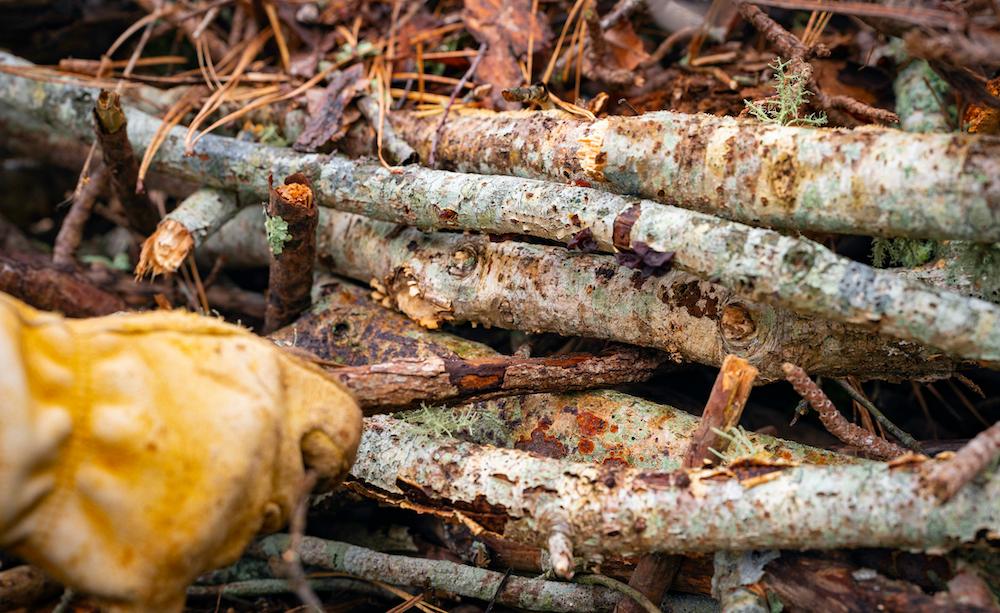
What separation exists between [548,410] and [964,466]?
1.03 metres

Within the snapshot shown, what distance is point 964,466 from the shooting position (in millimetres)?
1377

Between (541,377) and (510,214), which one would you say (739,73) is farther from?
(541,377)

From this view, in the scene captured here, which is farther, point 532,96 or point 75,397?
point 532,96

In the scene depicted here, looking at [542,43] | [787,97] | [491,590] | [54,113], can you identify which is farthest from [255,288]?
[787,97]

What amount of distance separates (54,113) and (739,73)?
2.52m

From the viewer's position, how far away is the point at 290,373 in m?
1.47

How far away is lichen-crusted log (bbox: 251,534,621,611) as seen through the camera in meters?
1.95

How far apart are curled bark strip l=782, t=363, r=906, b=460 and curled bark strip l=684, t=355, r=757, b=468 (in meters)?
0.09

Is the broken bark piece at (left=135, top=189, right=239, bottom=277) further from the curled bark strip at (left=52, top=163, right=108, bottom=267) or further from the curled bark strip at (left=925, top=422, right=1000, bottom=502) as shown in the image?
the curled bark strip at (left=925, top=422, right=1000, bottom=502)

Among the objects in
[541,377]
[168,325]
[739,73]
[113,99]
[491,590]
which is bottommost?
[491,590]

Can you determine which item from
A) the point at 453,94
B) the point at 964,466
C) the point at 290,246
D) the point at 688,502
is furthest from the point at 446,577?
the point at 453,94

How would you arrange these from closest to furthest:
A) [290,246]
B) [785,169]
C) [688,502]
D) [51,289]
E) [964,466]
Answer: [964,466], [688,502], [785,169], [290,246], [51,289]

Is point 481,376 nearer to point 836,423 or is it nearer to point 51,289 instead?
point 836,423

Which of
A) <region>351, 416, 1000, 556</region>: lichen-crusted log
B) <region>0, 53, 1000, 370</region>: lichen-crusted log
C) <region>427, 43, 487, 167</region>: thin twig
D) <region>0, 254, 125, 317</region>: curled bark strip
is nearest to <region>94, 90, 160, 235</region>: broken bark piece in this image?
<region>0, 53, 1000, 370</region>: lichen-crusted log
